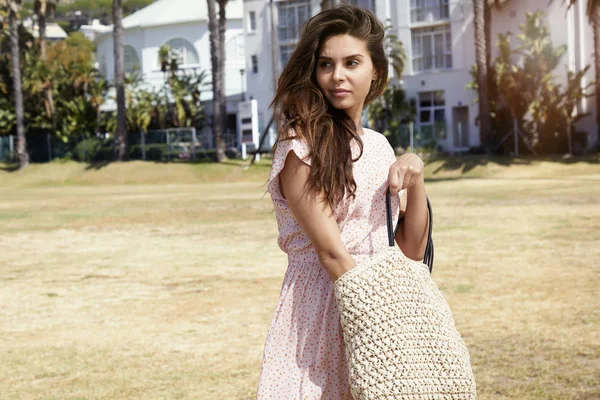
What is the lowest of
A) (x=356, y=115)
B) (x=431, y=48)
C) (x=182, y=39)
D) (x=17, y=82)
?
(x=356, y=115)

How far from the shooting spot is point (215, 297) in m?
10.4

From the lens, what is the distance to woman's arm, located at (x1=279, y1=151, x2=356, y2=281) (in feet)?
10.3

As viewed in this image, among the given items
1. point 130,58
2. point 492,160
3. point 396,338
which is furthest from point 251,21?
point 396,338

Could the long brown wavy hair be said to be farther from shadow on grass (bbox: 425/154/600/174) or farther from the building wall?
the building wall

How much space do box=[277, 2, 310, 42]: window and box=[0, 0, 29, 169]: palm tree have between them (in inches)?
555

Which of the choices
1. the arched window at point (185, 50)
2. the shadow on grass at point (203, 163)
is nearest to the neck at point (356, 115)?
the shadow on grass at point (203, 163)

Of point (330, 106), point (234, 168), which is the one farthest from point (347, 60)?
point (234, 168)

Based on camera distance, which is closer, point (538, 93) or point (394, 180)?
point (394, 180)

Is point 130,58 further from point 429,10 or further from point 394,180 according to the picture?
point 394,180

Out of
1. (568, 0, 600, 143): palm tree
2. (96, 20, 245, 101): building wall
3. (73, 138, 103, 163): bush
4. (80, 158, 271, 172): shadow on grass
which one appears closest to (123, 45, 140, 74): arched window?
(96, 20, 245, 101): building wall

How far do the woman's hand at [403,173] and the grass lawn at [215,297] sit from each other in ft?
1.38

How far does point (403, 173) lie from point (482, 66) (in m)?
38.8

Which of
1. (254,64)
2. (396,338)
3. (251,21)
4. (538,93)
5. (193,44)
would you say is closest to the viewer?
(396,338)

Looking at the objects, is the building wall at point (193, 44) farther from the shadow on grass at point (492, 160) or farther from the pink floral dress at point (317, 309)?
the pink floral dress at point (317, 309)
